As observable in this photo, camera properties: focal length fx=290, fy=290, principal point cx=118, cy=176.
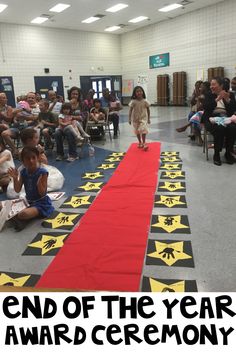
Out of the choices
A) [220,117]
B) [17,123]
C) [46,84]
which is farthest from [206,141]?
[46,84]

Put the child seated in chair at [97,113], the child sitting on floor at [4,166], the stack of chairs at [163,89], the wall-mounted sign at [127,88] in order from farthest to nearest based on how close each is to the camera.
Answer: the wall-mounted sign at [127,88], the stack of chairs at [163,89], the child seated in chair at [97,113], the child sitting on floor at [4,166]

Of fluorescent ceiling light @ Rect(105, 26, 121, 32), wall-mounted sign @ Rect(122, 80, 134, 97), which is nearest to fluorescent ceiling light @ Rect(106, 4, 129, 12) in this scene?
fluorescent ceiling light @ Rect(105, 26, 121, 32)

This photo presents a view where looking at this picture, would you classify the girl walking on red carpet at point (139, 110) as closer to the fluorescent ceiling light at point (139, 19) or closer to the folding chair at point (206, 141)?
the folding chair at point (206, 141)

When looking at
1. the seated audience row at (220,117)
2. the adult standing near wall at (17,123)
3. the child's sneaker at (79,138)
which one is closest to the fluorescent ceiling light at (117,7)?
the adult standing near wall at (17,123)

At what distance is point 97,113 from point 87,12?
256 inches

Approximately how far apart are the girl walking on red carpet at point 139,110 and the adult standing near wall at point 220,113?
111cm

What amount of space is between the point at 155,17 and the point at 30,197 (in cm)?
1199

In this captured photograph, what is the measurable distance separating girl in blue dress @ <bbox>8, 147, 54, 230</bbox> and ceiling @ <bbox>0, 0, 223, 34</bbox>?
843cm

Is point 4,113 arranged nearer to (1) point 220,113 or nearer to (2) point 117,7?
(1) point 220,113

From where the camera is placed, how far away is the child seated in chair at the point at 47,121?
18.2 feet

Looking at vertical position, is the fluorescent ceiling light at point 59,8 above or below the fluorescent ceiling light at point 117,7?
below

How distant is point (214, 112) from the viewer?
445 centimetres

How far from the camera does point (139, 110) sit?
522 centimetres

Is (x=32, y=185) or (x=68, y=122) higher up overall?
(x=68, y=122)
